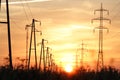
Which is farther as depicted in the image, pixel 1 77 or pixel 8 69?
pixel 8 69

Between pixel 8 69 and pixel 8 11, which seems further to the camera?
pixel 8 11

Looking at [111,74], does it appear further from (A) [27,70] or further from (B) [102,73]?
(A) [27,70]

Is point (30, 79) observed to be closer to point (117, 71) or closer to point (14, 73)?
point (14, 73)

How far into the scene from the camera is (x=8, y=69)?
46719mm

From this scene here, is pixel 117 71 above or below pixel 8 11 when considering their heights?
below

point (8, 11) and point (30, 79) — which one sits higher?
point (8, 11)

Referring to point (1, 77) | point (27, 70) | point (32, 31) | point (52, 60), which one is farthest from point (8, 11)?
point (52, 60)

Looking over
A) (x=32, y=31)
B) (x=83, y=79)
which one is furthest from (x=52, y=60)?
(x=83, y=79)

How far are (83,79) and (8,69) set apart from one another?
565 inches

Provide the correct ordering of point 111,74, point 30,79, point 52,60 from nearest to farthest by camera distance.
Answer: point 30,79 → point 111,74 → point 52,60

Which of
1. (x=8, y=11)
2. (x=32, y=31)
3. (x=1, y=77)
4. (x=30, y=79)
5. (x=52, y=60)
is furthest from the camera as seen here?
(x=52, y=60)

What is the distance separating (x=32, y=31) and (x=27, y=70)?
3795 centimetres

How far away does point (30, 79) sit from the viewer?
46.6 metres

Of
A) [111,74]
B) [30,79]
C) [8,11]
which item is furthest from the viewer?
[8,11]
